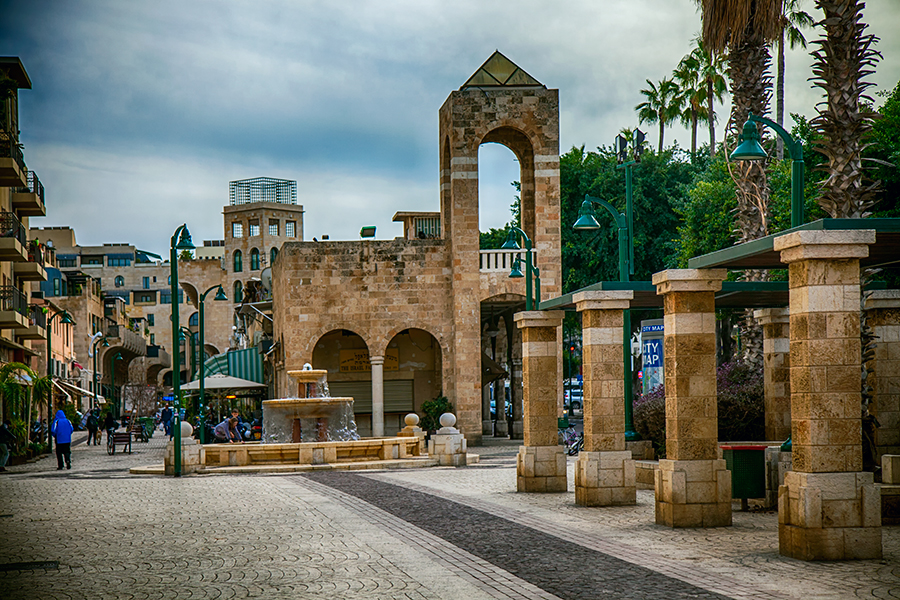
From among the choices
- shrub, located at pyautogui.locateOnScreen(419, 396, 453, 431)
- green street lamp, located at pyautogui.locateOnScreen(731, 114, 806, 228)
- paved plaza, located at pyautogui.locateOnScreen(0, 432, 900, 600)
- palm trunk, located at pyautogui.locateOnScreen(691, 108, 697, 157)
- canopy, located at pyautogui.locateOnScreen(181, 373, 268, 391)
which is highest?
palm trunk, located at pyautogui.locateOnScreen(691, 108, 697, 157)

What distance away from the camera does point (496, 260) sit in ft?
120

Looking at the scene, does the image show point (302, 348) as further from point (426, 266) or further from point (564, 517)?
point (564, 517)

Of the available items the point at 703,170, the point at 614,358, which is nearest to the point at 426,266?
the point at 703,170

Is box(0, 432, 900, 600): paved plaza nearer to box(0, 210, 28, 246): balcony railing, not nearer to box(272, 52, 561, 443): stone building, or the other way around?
box(272, 52, 561, 443): stone building

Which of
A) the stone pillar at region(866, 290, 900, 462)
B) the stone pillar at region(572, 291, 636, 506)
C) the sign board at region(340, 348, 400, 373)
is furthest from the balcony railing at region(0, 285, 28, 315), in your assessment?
the stone pillar at region(866, 290, 900, 462)

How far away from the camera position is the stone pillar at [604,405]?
1498 cm

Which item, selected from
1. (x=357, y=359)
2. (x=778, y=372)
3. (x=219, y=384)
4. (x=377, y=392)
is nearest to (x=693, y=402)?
(x=778, y=372)

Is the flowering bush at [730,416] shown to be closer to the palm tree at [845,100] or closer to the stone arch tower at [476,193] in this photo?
the palm tree at [845,100]

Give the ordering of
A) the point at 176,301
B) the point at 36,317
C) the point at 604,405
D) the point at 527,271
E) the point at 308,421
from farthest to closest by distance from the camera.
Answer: the point at 36,317 < the point at 308,421 < the point at 176,301 < the point at 527,271 < the point at 604,405

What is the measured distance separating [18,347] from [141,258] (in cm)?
9097

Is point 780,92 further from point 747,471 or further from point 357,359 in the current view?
point 747,471

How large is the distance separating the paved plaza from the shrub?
1776 centimetres

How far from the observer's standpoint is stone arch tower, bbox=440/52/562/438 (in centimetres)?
3556

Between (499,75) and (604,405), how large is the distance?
2337 cm
